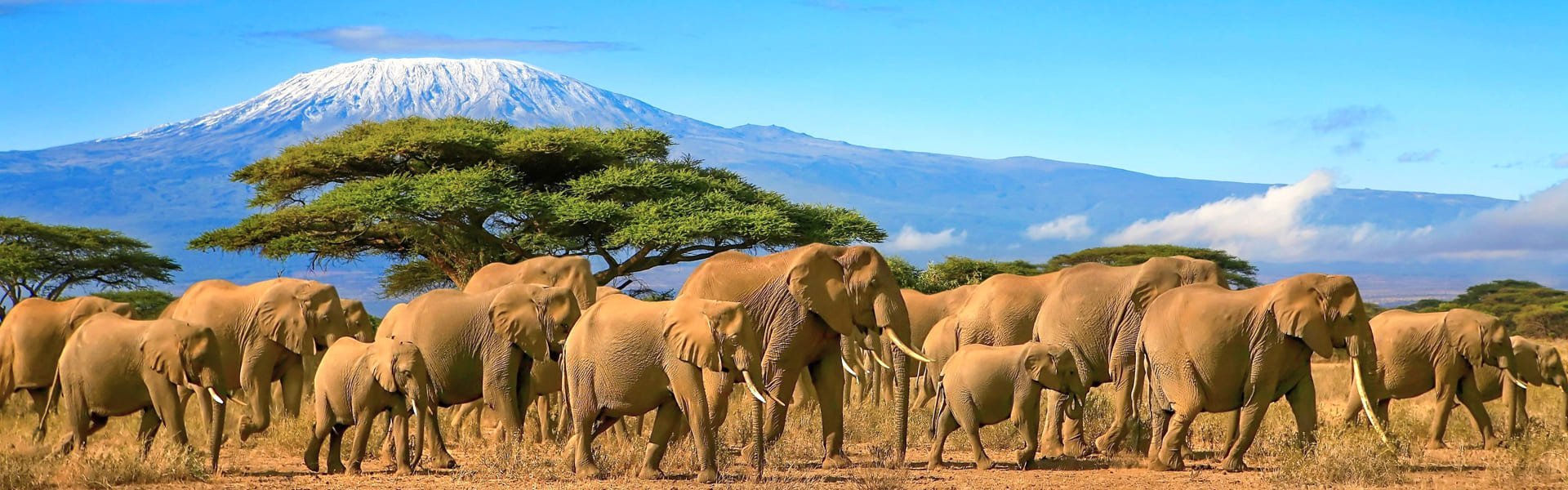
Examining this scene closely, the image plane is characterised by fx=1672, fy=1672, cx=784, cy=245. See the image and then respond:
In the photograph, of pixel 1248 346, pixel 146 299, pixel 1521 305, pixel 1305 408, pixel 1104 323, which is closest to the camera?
pixel 1248 346

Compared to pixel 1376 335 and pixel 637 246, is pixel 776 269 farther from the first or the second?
pixel 637 246

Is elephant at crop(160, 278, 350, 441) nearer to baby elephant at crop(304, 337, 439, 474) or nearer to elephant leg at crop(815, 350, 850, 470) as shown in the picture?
baby elephant at crop(304, 337, 439, 474)

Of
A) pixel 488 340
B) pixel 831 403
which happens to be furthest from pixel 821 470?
pixel 488 340

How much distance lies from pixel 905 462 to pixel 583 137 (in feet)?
78.8

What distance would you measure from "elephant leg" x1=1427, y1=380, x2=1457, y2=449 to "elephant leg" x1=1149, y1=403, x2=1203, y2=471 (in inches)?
163

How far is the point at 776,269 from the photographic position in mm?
13812

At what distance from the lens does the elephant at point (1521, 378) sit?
16.8 meters

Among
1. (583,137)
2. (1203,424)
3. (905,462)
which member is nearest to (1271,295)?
(905,462)

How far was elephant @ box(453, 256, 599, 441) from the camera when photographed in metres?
15.8

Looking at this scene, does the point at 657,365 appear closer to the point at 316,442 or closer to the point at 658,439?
the point at 658,439

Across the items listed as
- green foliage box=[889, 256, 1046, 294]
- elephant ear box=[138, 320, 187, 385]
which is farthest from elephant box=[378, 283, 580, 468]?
green foliage box=[889, 256, 1046, 294]

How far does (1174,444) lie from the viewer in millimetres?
13703

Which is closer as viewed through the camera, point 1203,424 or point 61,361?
point 61,361

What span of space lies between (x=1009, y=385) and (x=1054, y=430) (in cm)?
151
